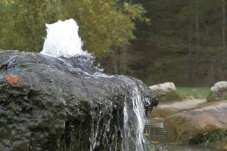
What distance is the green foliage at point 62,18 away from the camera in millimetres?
14547

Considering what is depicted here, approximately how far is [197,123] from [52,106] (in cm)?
477

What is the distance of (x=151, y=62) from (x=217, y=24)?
4409 mm

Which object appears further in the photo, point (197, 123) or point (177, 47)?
point (177, 47)

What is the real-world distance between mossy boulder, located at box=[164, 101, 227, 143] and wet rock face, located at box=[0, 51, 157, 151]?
11.8ft

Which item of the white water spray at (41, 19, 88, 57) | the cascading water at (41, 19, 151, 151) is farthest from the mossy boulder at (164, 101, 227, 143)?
the white water spray at (41, 19, 88, 57)

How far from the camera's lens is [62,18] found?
14.3 metres

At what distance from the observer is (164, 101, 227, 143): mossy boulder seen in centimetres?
879

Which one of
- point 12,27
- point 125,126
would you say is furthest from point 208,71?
point 125,126

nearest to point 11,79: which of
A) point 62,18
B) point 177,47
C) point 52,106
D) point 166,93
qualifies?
point 52,106

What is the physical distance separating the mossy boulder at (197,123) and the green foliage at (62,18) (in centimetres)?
616

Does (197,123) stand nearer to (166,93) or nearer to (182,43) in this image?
(166,93)

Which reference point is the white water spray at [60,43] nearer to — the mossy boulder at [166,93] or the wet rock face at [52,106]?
the wet rock face at [52,106]

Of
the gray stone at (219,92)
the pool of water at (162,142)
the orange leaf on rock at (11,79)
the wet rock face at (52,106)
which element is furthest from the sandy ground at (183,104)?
the orange leaf on rock at (11,79)

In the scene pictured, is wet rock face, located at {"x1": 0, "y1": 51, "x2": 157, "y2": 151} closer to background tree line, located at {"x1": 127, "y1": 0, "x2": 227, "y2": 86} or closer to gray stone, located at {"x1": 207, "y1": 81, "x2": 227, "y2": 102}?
gray stone, located at {"x1": 207, "y1": 81, "x2": 227, "y2": 102}
